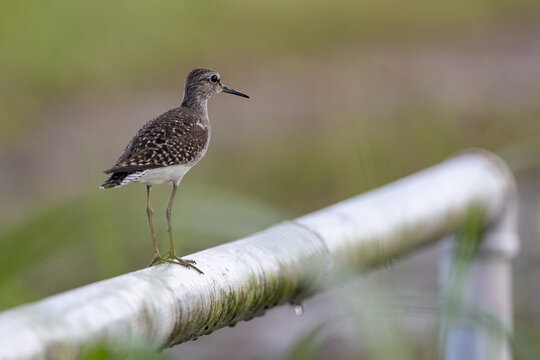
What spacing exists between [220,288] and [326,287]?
507mm

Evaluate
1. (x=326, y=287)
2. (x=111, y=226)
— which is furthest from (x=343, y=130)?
(x=111, y=226)

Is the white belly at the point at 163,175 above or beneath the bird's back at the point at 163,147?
beneath

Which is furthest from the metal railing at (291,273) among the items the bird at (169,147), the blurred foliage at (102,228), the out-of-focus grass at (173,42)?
the out-of-focus grass at (173,42)

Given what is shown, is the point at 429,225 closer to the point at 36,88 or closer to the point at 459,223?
the point at 459,223

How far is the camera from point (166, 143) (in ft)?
8.77

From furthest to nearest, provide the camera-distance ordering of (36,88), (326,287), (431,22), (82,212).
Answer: (431,22) < (36,88) < (326,287) < (82,212)

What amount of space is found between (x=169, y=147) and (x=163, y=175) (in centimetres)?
8

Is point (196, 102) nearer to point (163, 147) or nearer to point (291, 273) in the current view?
point (163, 147)

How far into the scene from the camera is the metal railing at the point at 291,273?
→ 1.50 m

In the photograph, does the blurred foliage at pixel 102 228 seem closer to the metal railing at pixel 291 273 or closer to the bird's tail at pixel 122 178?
the metal railing at pixel 291 273

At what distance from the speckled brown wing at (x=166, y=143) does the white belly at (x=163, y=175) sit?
0.06ft

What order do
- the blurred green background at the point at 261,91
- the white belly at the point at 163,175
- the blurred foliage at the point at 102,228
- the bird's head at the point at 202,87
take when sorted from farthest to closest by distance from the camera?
the blurred green background at the point at 261,91 → the bird's head at the point at 202,87 → the white belly at the point at 163,175 → the blurred foliage at the point at 102,228

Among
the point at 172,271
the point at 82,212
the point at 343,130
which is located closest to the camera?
the point at 82,212

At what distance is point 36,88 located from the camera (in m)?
10.5
